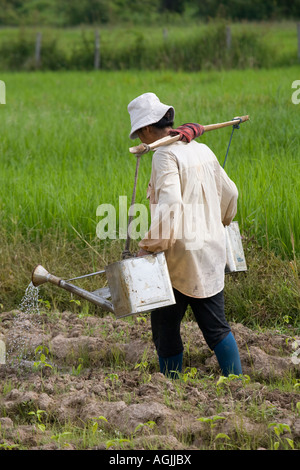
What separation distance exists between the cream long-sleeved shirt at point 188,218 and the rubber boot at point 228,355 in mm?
241

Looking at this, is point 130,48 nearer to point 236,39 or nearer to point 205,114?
point 236,39

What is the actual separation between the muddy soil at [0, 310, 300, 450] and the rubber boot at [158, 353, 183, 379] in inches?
3.0

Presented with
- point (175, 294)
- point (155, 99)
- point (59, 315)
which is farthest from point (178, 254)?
point (59, 315)

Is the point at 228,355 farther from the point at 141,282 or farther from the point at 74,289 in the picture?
the point at 74,289

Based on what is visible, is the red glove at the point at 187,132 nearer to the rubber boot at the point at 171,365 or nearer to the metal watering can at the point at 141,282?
the metal watering can at the point at 141,282

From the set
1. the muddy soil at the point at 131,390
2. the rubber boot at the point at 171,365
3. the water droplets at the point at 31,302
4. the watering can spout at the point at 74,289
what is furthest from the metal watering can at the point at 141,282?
the water droplets at the point at 31,302

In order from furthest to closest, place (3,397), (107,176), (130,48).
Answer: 1. (130,48)
2. (107,176)
3. (3,397)

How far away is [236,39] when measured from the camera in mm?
15312

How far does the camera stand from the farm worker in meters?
3.06

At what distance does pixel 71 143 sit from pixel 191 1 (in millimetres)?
26625

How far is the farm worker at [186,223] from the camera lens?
3.06m

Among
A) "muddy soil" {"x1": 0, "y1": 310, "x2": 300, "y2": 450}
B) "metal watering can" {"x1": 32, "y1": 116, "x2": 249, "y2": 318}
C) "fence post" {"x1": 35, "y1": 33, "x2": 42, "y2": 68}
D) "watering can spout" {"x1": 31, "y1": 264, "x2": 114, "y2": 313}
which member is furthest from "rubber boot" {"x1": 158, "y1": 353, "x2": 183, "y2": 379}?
"fence post" {"x1": 35, "y1": 33, "x2": 42, "y2": 68}
